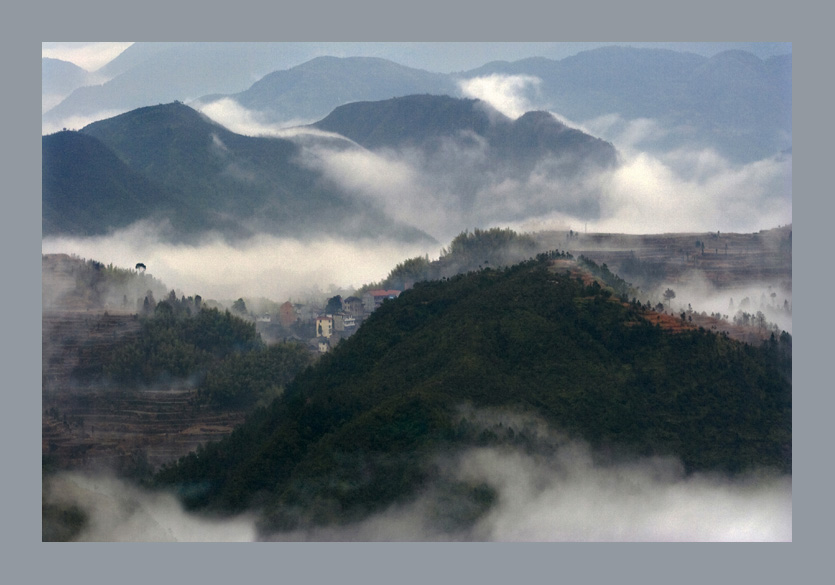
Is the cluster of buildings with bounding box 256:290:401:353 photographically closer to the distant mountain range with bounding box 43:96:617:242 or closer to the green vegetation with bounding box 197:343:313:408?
the green vegetation with bounding box 197:343:313:408

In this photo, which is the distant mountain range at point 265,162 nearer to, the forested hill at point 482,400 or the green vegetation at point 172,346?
the green vegetation at point 172,346

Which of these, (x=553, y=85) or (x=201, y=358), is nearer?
(x=201, y=358)

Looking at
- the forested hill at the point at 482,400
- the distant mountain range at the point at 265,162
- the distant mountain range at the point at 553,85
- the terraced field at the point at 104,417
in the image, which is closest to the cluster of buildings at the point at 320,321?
the forested hill at the point at 482,400

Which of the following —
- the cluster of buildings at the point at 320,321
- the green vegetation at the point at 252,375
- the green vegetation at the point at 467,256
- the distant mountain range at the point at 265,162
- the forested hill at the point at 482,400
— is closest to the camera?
the forested hill at the point at 482,400

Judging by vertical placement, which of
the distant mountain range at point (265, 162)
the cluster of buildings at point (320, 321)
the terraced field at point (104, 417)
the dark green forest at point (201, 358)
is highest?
the distant mountain range at point (265, 162)

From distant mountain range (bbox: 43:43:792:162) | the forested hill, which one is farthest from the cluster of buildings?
distant mountain range (bbox: 43:43:792:162)

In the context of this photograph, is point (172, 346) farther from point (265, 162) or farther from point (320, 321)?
point (265, 162)

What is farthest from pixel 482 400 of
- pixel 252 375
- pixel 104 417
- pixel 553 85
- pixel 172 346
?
pixel 104 417
